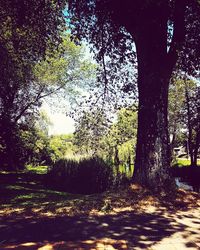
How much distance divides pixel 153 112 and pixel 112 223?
3.79 m

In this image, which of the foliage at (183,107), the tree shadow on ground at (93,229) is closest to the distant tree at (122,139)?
the foliage at (183,107)

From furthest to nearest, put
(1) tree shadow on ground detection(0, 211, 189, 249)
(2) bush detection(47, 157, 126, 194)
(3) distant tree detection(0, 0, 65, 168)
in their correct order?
(2) bush detection(47, 157, 126, 194)
(3) distant tree detection(0, 0, 65, 168)
(1) tree shadow on ground detection(0, 211, 189, 249)

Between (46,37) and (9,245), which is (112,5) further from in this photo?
(9,245)

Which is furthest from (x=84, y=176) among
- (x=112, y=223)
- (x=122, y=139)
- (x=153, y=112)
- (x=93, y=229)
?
(x=122, y=139)

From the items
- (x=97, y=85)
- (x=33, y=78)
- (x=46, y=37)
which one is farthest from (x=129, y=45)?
(x=33, y=78)

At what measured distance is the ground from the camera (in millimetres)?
4309

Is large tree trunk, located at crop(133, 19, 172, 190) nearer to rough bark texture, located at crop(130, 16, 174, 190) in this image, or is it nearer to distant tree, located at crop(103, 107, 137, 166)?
rough bark texture, located at crop(130, 16, 174, 190)

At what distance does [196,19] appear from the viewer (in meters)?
9.54

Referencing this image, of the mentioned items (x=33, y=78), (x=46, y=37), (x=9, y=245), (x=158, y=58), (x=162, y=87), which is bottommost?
(x=9, y=245)

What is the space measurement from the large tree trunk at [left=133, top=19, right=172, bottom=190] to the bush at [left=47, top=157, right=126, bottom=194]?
9.02 metres

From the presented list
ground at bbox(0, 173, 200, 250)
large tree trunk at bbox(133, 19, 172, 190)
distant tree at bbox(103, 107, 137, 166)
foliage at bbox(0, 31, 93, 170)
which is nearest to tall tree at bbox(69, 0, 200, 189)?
large tree trunk at bbox(133, 19, 172, 190)

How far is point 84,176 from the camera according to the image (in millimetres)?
17766

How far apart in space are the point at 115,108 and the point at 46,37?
4.59 metres

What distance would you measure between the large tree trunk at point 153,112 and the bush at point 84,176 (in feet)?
29.6
